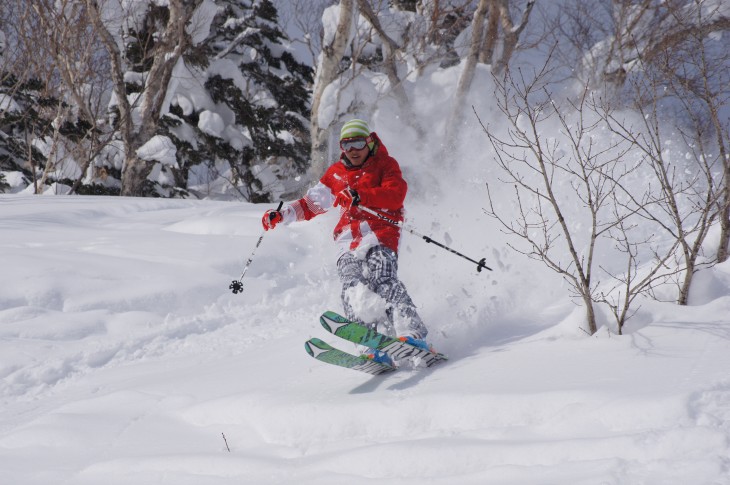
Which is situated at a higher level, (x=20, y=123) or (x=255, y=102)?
(x=255, y=102)

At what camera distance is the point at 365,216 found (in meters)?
4.36

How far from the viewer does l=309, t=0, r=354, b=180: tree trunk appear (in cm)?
1116

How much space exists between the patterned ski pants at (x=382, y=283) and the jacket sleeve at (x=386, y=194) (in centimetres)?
31

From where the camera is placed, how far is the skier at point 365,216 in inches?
161

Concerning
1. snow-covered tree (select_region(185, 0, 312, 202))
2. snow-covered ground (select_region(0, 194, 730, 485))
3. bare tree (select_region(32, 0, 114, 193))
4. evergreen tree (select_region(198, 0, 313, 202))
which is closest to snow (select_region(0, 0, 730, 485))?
snow-covered ground (select_region(0, 194, 730, 485))

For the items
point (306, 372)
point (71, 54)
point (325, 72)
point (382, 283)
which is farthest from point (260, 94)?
point (306, 372)

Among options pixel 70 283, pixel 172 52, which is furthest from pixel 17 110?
pixel 70 283

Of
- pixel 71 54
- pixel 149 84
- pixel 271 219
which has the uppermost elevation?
pixel 71 54

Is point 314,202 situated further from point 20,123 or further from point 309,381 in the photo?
point 20,123

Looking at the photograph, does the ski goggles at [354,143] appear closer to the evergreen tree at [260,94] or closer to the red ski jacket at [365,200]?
the red ski jacket at [365,200]

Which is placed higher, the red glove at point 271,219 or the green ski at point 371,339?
the red glove at point 271,219

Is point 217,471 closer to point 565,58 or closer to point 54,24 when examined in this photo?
point 54,24

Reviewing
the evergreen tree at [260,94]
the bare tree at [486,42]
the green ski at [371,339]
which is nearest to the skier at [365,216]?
the green ski at [371,339]

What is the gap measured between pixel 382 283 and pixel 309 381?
2.87 ft
